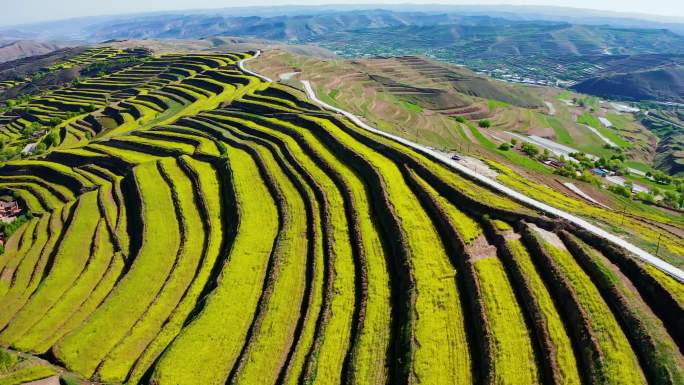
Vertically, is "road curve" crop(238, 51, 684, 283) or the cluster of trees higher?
"road curve" crop(238, 51, 684, 283)

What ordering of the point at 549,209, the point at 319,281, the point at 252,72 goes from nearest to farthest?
the point at 319,281, the point at 549,209, the point at 252,72

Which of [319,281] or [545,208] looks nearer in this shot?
[319,281]

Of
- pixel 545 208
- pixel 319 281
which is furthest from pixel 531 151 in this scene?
pixel 319 281

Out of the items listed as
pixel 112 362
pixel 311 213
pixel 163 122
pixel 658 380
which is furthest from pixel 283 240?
pixel 163 122

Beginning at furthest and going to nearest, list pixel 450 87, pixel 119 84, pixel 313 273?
pixel 450 87
pixel 119 84
pixel 313 273

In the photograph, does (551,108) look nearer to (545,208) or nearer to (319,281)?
(545,208)

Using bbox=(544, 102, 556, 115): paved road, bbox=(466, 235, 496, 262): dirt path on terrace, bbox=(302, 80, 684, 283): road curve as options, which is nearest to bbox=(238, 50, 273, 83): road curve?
bbox=(302, 80, 684, 283): road curve

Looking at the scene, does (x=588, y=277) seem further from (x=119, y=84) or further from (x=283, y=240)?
(x=119, y=84)

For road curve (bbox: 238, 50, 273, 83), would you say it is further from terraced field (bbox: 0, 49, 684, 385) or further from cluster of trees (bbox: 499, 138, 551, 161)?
cluster of trees (bbox: 499, 138, 551, 161)

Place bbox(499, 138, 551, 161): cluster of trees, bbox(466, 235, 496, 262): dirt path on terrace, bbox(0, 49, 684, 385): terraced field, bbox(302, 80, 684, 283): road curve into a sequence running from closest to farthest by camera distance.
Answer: bbox(0, 49, 684, 385): terraced field, bbox(302, 80, 684, 283): road curve, bbox(466, 235, 496, 262): dirt path on terrace, bbox(499, 138, 551, 161): cluster of trees
